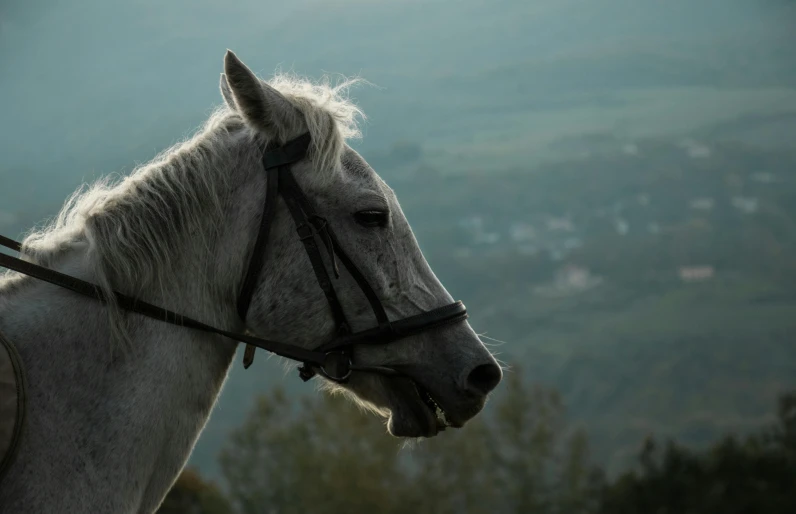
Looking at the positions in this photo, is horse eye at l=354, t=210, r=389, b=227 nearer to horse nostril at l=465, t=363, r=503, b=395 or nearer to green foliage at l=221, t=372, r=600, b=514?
horse nostril at l=465, t=363, r=503, b=395

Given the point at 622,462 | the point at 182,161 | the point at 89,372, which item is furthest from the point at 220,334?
the point at 622,462

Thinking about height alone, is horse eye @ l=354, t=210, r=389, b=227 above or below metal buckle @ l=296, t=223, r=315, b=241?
below

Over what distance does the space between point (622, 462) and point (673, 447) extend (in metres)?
94.2

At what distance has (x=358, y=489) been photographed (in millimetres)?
35812

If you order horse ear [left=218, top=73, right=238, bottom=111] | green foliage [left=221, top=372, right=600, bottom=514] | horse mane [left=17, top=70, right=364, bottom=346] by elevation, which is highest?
horse ear [left=218, top=73, right=238, bottom=111]

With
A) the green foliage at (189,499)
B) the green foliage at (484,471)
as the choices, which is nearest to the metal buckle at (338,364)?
the green foliage at (189,499)

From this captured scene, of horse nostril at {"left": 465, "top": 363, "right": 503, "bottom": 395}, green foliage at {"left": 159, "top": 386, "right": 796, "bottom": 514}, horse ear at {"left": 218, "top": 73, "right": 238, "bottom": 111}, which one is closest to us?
horse nostril at {"left": 465, "top": 363, "right": 503, "bottom": 395}

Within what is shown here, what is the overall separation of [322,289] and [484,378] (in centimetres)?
94

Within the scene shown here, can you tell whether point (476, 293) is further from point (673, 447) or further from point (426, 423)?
point (426, 423)

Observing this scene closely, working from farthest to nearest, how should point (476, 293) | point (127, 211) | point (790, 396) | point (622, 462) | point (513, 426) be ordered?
point (476, 293) → point (622, 462) → point (513, 426) → point (790, 396) → point (127, 211)

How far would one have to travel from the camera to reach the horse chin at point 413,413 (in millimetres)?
3975

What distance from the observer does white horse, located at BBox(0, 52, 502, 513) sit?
11.6 feet

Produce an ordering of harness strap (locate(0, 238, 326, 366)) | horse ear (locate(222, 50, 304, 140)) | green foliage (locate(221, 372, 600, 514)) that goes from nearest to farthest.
A: harness strap (locate(0, 238, 326, 366))
horse ear (locate(222, 50, 304, 140))
green foliage (locate(221, 372, 600, 514))

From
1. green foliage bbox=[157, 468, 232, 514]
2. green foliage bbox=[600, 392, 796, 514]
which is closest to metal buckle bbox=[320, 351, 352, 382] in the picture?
green foliage bbox=[157, 468, 232, 514]
